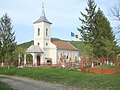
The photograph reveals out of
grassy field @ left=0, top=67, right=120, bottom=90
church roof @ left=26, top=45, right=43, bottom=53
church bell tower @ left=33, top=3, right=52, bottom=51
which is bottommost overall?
grassy field @ left=0, top=67, right=120, bottom=90

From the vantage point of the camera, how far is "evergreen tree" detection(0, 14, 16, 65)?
5362 centimetres

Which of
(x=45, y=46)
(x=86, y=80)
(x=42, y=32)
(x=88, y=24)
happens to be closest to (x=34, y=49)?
(x=45, y=46)

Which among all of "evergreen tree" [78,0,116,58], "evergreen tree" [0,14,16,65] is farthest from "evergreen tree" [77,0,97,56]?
"evergreen tree" [0,14,16,65]

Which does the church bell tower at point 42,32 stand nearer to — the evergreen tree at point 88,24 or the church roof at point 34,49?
the church roof at point 34,49

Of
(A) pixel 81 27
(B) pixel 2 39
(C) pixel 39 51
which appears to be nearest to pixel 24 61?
(C) pixel 39 51

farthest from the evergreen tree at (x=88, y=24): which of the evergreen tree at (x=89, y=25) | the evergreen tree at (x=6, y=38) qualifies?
the evergreen tree at (x=6, y=38)

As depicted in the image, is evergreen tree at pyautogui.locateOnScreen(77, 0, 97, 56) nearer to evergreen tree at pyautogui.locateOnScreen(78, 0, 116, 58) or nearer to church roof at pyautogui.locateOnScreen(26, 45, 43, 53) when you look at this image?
evergreen tree at pyautogui.locateOnScreen(78, 0, 116, 58)

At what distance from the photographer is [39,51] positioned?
65688mm

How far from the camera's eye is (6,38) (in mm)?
54156

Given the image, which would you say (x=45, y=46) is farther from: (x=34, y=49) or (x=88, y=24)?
(x=88, y=24)

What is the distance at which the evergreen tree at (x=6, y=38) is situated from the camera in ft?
176

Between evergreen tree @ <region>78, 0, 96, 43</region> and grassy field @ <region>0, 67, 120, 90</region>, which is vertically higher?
evergreen tree @ <region>78, 0, 96, 43</region>

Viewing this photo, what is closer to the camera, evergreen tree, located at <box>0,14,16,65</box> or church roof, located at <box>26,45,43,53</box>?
evergreen tree, located at <box>0,14,16,65</box>

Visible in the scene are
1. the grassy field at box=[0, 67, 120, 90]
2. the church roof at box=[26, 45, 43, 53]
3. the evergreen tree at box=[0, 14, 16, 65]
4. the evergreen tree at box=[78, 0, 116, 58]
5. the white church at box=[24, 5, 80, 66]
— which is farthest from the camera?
the white church at box=[24, 5, 80, 66]
